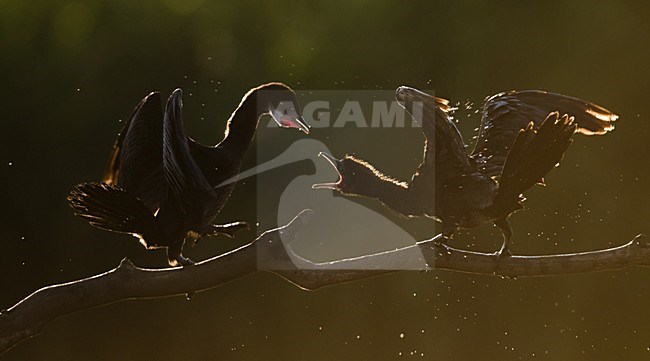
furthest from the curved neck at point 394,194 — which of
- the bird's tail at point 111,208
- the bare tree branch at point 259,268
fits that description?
the bird's tail at point 111,208

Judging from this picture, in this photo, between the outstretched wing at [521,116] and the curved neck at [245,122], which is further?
the outstretched wing at [521,116]

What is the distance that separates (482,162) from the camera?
101 inches

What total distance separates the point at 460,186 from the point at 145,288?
2.87 feet

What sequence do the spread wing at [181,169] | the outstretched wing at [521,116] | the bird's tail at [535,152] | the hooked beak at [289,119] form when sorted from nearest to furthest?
the spread wing at [181,169]
the bird's tail at [535,152]
the hooked beak at [289,119]
the outstretched wing at [521,116]

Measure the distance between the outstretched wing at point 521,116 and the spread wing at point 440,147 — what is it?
0.21 meters

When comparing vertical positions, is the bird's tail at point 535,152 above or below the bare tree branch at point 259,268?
above

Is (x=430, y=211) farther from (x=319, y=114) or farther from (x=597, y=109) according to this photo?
(x=319, y=114)

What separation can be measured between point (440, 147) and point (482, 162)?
10.3 inches

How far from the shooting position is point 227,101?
4719 mm

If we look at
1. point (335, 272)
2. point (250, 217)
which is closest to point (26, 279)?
point (250, 217)

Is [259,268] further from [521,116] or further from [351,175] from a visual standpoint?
[521,116]

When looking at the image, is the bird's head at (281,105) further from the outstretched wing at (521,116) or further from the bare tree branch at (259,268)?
the outstretched wing at (521,116)

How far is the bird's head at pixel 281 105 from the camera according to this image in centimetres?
236

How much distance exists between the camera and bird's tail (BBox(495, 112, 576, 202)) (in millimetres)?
2125
